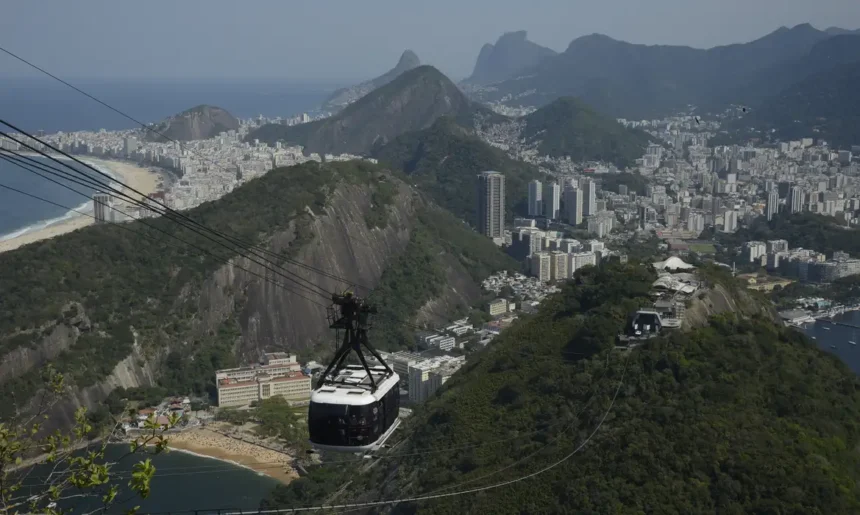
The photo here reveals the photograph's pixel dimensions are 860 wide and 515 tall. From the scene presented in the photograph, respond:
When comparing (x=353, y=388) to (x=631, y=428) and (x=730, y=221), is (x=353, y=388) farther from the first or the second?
(x=730, y=221)

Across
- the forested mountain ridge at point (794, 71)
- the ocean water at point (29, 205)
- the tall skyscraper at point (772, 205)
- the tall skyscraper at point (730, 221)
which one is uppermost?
the forested mountain ridge at point (794, 71)

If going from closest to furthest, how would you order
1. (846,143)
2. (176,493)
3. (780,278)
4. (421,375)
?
(176,493) < (421,375) < (780,278) < (846,143)

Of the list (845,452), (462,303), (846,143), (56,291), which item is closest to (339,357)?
(845,452)

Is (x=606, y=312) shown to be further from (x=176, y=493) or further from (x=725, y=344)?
(x=176, y=493)

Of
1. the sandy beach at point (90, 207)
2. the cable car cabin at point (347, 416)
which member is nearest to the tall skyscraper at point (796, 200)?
the sandy beach at point (90, 207)

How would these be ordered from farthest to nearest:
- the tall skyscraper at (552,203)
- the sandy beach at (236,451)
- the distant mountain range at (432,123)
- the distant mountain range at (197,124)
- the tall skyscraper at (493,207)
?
the distant mountain range at (197,124)
the distant mountain range at (432,123)
the tall skyscraper at (552,203)
the tall skyscraper at (493,207)
the sandy beach at (236,451)

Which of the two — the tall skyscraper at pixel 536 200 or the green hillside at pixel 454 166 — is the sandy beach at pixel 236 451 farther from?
the tall skyscraper at pixel 536 200
